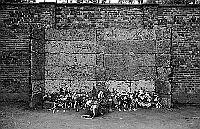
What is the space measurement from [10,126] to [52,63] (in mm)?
2424

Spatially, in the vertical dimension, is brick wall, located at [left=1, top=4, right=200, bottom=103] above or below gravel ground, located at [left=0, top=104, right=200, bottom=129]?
above

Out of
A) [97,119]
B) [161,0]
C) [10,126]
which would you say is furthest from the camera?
[161,0]

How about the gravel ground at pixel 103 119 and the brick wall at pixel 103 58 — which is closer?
the gravel ground at pixel 103 119

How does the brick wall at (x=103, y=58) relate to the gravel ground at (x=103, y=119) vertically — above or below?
above

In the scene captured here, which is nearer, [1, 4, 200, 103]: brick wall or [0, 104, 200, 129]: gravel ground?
[0, 104, 200, 129]: gravel ground

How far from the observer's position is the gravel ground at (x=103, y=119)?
561cm

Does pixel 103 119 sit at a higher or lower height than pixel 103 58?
lower

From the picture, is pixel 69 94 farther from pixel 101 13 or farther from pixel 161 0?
pixel 161 0

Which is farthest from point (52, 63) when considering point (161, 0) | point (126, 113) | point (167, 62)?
point (161, 0)

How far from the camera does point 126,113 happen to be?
6.76 m

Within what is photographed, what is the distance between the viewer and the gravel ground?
561 centimetres

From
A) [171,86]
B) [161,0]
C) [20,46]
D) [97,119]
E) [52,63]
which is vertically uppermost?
[161,0]

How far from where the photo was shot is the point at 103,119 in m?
6.18

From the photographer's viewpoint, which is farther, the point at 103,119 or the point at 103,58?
the point at 103,58
